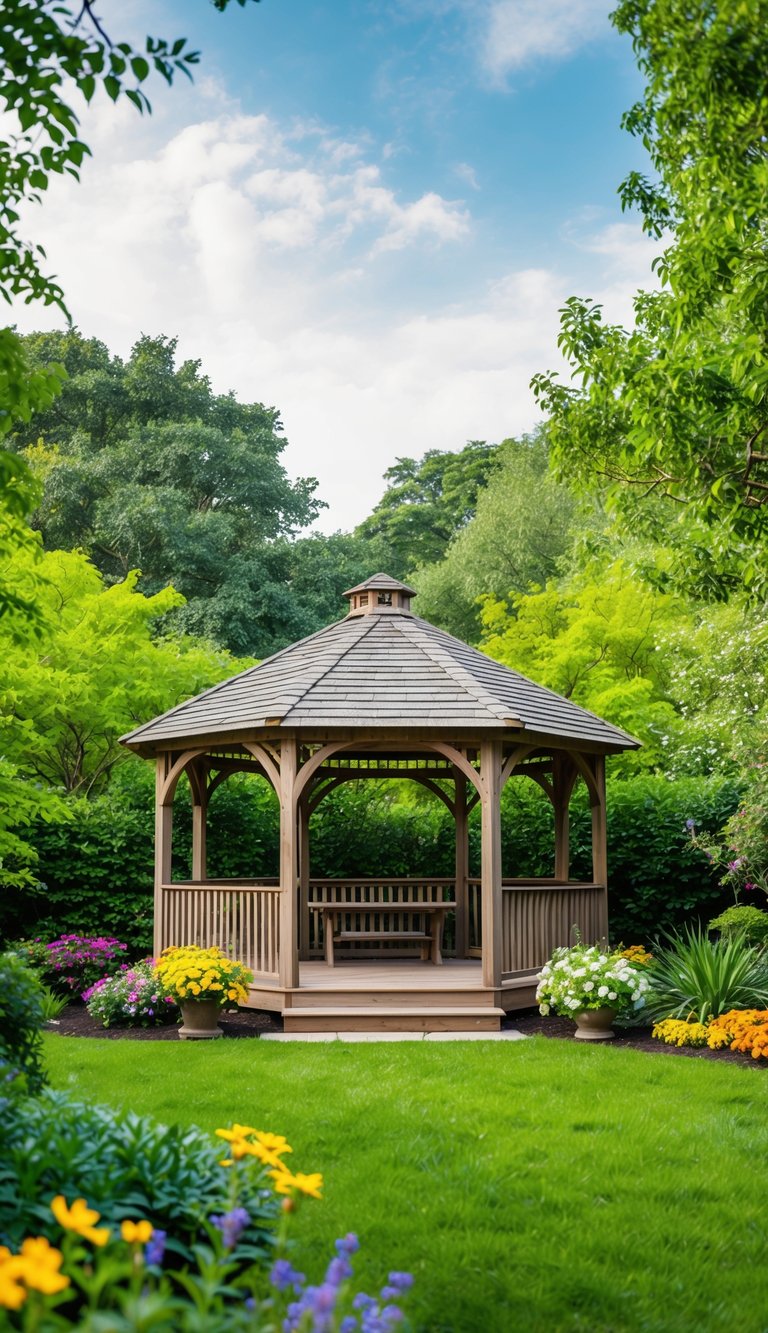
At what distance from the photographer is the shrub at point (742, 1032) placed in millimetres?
8641

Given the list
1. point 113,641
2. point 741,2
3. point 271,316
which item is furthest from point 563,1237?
point 271,316

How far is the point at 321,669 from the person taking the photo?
11.5 metres

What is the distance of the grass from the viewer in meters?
4.16

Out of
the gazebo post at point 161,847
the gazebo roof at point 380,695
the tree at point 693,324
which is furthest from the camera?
the gazebo post at point 161,847

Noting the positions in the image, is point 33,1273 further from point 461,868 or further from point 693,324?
point 461,868

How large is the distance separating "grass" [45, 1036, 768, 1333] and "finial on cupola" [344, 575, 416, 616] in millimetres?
5673

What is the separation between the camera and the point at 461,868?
45.6 feet

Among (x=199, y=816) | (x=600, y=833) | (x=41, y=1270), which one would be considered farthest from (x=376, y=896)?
(x=41, y=1270)

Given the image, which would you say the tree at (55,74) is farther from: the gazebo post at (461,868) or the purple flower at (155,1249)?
the gazebo post at (461,868)

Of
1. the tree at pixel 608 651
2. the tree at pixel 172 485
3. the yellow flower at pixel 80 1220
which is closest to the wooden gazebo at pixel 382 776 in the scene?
the tree at pixel 608 651

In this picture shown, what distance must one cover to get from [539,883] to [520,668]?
7.88 meters

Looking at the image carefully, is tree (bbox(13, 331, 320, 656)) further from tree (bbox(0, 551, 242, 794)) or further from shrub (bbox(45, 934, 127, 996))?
shrub (bbox(45, 934, 127, 996))

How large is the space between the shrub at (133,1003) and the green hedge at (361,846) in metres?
2.07

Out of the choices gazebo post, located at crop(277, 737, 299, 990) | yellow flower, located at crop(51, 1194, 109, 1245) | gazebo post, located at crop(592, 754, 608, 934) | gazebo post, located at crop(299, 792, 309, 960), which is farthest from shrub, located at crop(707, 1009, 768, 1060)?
yellow flower, located at crop(51, 1194, 109, 1245)
